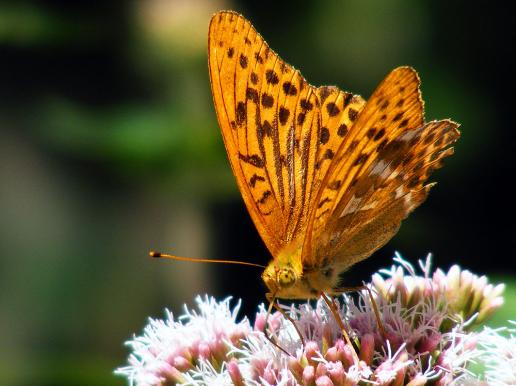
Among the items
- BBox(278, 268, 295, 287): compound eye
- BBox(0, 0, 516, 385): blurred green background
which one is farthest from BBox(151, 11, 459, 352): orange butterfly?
BBox(0, 0, 516, 385): blurred green background

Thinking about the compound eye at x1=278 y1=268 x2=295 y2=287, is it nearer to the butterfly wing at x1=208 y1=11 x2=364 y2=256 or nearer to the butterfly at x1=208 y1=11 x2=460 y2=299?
the butterfly at x1=208 y1=11 x2=460 y2=299

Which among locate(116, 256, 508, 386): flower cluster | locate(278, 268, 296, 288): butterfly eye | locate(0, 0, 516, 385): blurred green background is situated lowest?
locate(116, 256, 508, 386): flower cluster

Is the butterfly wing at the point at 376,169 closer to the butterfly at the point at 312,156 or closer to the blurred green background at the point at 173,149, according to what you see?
the butterfly at the point at 312,156

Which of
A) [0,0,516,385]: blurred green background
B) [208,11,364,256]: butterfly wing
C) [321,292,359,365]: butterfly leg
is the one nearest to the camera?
[321,292,359,365]: butterfly leg

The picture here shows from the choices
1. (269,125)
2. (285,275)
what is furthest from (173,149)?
(285,275)

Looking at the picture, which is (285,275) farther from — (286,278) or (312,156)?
(312,156)

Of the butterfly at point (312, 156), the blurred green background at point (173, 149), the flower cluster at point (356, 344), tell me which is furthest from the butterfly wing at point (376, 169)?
the blurred green background at point (173, 149)
